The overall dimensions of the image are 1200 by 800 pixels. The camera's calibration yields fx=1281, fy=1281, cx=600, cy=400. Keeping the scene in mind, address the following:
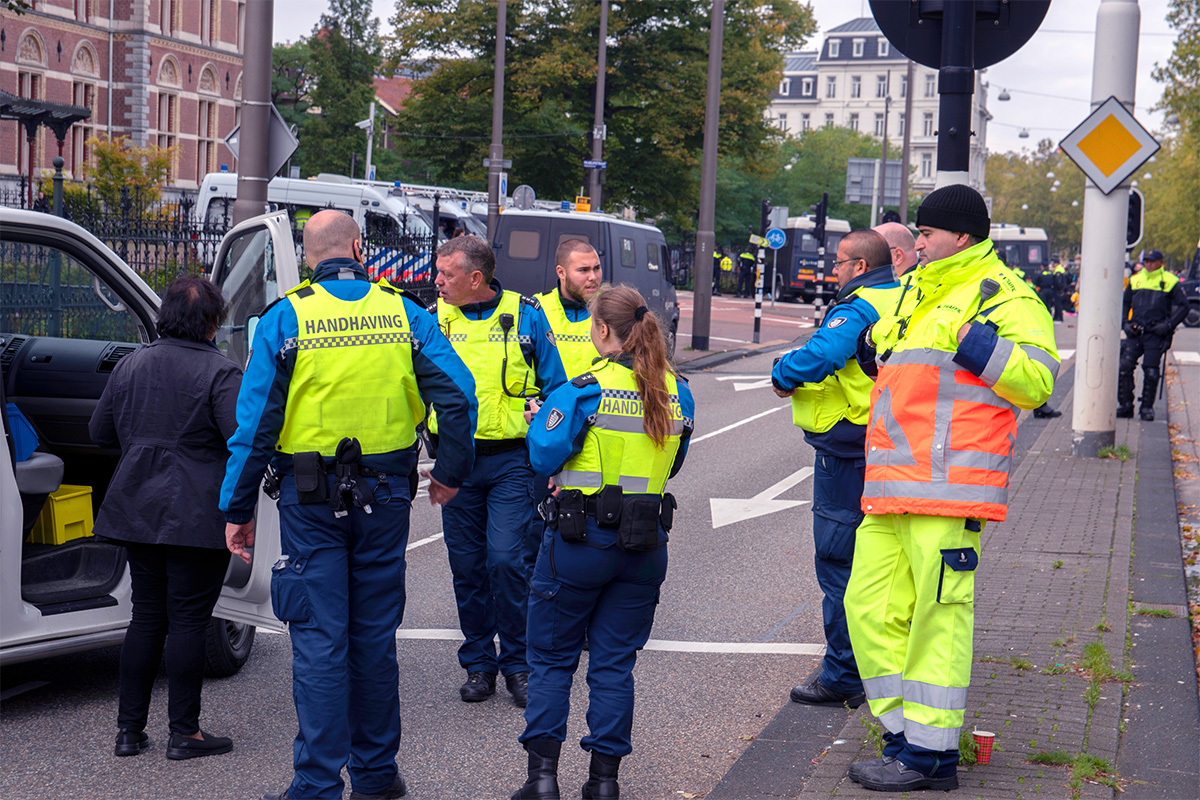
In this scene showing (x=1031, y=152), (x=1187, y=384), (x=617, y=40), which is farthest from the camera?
(x=1031, y=152)

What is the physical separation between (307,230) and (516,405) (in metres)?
1.30

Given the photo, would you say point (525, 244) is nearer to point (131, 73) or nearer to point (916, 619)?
Result: point (916, 619)

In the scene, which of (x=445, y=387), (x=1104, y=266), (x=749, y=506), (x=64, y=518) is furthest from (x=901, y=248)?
(x=1104, y=266)

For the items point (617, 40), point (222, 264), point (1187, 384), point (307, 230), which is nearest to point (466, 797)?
point (307, 230)

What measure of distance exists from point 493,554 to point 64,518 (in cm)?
191

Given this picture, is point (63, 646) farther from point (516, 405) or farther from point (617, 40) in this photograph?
point (617, 40)

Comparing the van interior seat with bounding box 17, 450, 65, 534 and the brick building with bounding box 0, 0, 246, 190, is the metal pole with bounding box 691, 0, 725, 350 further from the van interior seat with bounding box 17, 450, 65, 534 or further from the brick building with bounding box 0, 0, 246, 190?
the brick building with bounding box 0, 0, 246, 190

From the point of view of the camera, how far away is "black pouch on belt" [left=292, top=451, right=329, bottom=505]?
3982mm

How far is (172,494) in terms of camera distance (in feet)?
15.1

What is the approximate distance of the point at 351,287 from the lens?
4105mm

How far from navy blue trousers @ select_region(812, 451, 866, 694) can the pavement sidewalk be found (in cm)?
20

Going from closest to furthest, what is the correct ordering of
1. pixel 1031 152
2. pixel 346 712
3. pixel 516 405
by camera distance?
pixel 346 712 < pixel 516 405 < pixel 1031 152

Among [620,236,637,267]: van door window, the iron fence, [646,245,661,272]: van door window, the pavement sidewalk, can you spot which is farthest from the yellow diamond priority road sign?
[646,245,661,272]: van door window

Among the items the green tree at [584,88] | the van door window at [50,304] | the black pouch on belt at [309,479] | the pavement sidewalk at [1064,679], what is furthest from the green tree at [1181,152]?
the black pouch on belt at [309,479]
